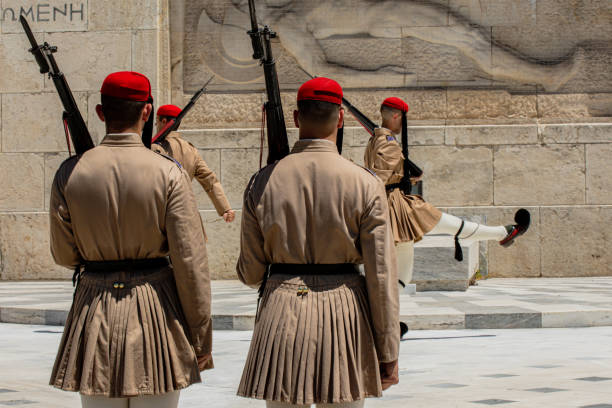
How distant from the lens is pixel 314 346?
285cm

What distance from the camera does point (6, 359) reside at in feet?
20.4

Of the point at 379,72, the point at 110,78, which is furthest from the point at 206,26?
the point at 110,78

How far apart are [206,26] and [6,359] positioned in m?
7.08

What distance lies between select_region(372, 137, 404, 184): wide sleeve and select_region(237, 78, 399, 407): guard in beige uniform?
3914 millimetres

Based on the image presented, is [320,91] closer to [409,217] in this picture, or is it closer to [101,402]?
[101,402]

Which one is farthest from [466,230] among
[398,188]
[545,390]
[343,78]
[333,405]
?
[333,405]

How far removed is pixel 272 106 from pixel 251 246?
957mm

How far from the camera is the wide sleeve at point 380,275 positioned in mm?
2865

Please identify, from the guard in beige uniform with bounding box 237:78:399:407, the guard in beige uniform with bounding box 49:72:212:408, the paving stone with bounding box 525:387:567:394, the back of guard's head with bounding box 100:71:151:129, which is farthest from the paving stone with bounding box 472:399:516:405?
the back of guard's head with bounding box 100:71:151:129

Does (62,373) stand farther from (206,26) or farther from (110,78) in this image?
(206,26)

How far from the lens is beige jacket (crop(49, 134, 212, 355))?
2953 mm

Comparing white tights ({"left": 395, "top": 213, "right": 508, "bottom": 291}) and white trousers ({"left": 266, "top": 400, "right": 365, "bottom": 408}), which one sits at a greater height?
white tights ({"left": 395, "top": 213, "right": 508, "bottom": 291})

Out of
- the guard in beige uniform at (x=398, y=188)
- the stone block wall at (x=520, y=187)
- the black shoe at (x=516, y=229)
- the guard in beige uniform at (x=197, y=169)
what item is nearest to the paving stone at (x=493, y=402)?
the guard in beige uniform at (x=398, y=188)

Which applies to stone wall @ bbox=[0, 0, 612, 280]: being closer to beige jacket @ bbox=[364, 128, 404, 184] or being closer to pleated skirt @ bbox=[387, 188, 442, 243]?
pleated skirt @ bbox=[387, 188, 442, 243]
